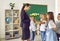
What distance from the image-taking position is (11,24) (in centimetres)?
743

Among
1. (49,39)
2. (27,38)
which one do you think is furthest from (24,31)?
(49,39)

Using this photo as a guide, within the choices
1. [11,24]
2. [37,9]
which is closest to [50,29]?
[11,24]

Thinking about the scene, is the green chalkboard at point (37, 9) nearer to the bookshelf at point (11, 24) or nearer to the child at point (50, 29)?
the bookshelf at point (11, 24)

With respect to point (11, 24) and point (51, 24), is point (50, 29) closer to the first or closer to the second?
point (51, 24)

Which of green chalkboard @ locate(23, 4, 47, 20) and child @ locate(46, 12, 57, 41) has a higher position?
green chalkboard @ locate(23, 4, 47, 20)

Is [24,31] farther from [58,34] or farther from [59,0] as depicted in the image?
[59,0]

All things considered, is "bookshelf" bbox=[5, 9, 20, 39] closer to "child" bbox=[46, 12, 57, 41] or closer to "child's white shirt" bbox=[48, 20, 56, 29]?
"child" bbox=[46, 12, 57, 41]

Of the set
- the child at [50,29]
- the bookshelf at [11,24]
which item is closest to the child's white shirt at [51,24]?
the child at [50,29]

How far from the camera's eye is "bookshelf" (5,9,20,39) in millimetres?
7285

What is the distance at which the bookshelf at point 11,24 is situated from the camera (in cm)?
729

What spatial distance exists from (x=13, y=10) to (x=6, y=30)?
3.67 feet

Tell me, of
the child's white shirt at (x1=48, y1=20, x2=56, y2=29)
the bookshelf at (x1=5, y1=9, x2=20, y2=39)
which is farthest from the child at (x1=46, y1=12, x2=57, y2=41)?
the bookshelf at (x1=5, y1=9, x2=20, y2=39)

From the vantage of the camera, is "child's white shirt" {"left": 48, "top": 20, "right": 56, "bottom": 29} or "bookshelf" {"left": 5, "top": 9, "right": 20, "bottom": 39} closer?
"child's white shirt" {"left": 48, "top": 20, "right": 56, "bottom": 29}

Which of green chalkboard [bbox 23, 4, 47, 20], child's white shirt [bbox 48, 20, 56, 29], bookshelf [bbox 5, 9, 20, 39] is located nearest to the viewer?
child's white shirt [bbox 48, 20, 56, 29]
